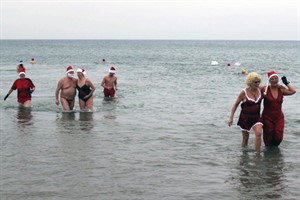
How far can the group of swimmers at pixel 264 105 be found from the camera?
932 cm

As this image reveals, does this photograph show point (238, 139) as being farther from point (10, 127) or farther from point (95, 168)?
point (10, 127)

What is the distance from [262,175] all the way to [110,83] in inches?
416

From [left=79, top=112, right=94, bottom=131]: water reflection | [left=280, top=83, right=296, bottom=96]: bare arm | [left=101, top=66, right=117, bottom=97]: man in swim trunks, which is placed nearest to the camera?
[left=280, top=83, right=296, bottom=96]: bare arm

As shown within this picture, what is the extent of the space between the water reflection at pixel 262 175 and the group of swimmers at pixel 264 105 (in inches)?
13.6

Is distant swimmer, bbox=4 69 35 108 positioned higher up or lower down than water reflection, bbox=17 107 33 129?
higher up

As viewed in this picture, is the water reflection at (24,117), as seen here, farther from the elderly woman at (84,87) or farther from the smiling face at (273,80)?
the smiling face at (273,80)

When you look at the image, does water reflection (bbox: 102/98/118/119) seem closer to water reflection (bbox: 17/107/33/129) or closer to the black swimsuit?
the black swimsuit

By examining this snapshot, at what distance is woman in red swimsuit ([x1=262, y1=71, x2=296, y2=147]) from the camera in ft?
31.1

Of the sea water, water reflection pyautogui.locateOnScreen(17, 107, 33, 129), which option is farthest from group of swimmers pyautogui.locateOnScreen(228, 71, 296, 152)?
water reflection pyautogui.locateOnScreen(17, 107, 33, 129)

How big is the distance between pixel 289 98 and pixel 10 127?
37.5ft

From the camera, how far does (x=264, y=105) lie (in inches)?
378

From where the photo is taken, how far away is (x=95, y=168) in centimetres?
866

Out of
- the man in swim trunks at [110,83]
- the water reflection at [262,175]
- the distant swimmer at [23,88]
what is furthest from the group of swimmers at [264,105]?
the man in swim trunks at [110,83]

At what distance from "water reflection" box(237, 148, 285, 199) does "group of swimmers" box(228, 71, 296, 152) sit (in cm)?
35
